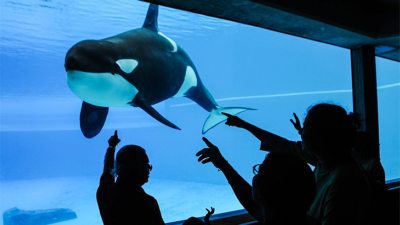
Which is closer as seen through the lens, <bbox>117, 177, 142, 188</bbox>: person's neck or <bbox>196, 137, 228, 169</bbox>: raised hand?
<bbox>196, 137, 228, 169</bbox>: raised hand

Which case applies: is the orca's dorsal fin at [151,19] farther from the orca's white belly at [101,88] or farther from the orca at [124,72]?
the orca's white belly at [101,88]

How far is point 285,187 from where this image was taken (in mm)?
1021

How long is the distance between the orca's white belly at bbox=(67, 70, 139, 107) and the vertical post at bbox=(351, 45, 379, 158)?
5116 millimetres

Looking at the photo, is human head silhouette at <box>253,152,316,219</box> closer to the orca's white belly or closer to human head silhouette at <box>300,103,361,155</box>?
human head silhouette at <box>300,103,361,155</box>

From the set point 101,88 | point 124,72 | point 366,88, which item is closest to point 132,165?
point 101,88

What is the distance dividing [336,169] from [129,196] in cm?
124

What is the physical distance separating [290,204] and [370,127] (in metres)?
5.99

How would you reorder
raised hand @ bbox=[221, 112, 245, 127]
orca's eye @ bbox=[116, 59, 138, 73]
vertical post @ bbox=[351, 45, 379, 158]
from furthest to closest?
vertical post @ bbox=[351, 45, 379, 158], orca's eye @ bbox=[116, 59, 138, 73], raised hand @ bbox=[221, 112, 245, 127]

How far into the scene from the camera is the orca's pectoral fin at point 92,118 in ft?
11.2

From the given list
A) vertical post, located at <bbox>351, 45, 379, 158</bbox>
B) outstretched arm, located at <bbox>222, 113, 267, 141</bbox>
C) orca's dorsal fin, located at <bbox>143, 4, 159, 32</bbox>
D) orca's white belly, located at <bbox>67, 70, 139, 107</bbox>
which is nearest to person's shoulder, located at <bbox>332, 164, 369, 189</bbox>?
outstretched arm, located at <bbox>222, 113, 267, 141</bbox>

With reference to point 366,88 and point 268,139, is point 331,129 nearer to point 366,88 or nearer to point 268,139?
point 268,139

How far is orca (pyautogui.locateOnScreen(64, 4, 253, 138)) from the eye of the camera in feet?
9.82

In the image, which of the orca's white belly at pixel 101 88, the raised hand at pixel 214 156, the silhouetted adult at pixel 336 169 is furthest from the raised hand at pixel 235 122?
A: the orca's white belly at pixel 101 88

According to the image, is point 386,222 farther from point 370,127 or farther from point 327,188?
point 370,127
